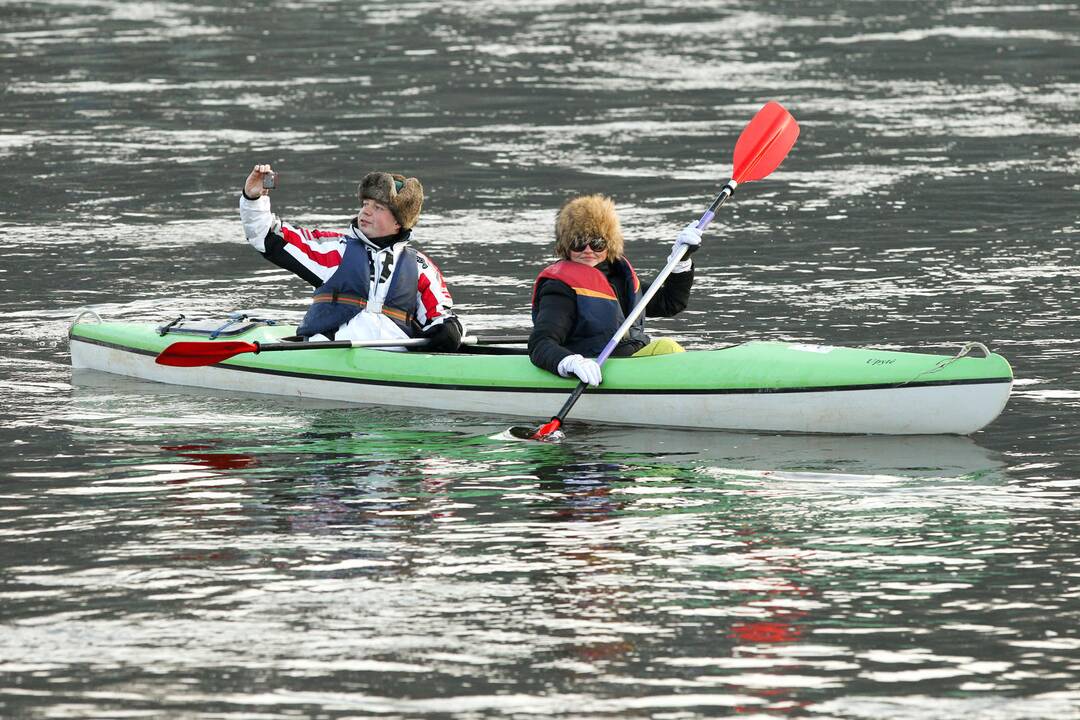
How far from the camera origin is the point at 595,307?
8508mm

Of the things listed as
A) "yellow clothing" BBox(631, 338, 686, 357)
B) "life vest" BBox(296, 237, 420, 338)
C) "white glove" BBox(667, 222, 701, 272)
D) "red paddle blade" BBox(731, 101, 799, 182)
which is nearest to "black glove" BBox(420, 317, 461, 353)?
"life vest" BBox(296, 237, 420, 338)

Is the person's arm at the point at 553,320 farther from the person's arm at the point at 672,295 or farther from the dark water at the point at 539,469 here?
the person's arm at the point at 672,295

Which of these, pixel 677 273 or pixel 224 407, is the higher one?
pixel 677 273

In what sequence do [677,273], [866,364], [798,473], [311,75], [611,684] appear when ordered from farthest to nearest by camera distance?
[311,75]
[677,273]
[866,364]
[798,473]
[611,684]

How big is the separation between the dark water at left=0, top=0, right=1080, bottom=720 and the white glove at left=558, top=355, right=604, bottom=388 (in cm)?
25

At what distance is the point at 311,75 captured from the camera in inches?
853

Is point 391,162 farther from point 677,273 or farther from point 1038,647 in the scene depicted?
point 1038,647

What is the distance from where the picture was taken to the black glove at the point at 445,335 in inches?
361

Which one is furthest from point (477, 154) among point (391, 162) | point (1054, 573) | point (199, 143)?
point (1054, 573)

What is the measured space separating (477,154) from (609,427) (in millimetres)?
8558

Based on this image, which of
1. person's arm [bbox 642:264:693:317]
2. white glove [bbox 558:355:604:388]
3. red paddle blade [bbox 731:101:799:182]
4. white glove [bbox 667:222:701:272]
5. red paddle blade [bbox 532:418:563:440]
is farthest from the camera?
red paddle blade [bbox 731:101:799:182]

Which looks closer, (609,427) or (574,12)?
(609,427)

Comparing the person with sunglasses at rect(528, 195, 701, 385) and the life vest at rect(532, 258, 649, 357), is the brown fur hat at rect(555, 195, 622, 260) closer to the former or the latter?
the person with sunglasses at rect(528, 195, 701, 385)

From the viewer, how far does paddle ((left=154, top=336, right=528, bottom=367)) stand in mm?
9242
